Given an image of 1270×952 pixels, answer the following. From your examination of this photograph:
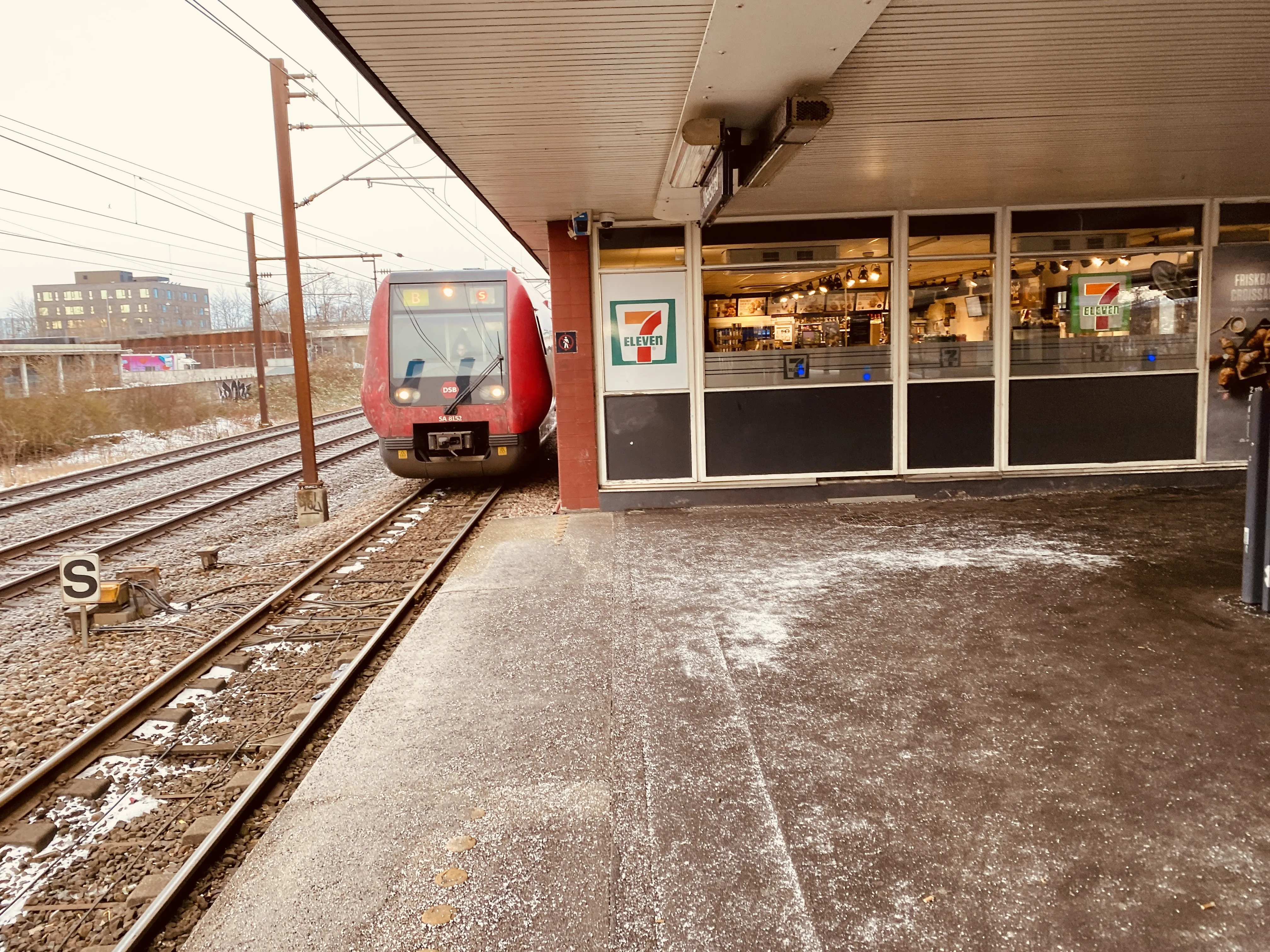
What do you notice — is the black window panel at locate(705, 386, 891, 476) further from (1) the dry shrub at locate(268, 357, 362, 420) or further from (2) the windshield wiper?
(1) the dry shrub at locate(268, 357, 362, 420)

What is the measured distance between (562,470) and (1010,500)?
4663 millimetres

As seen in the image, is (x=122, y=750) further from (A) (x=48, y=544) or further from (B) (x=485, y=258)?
(B) (x=485, y=258)

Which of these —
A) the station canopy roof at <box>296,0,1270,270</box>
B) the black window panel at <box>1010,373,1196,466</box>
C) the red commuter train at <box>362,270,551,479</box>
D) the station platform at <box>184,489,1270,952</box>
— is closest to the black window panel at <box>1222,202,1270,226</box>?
the station canopy roof at <box>296,0,1270,270</box>

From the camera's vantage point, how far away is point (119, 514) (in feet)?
33.7

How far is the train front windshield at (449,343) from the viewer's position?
9906mm

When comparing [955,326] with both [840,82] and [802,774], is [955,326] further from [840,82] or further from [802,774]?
[802,774]

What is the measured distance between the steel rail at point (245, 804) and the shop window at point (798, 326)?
427cm

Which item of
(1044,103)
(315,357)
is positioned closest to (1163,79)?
(1044,103)

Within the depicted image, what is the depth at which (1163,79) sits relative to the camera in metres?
4.70

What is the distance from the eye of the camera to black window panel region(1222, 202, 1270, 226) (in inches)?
327

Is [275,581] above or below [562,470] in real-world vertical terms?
below

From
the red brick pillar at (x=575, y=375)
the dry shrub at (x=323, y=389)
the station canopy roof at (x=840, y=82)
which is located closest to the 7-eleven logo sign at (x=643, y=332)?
the red brick pillar at (x=575, y=375)

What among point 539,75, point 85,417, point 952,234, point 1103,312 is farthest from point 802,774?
point 85,417

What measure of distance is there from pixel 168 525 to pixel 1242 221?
1254cm
